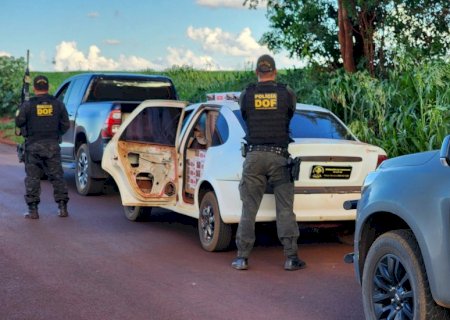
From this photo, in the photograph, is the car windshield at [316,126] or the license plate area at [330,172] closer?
the license plate area at [330,172]

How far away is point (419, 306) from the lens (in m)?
4.44

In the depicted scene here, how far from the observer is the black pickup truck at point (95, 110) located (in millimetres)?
12516

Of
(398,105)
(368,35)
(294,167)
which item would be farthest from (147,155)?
(368,35)

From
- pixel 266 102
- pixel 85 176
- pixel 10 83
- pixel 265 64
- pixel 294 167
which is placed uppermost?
pixel 265 64

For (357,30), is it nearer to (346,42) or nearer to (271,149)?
(346,42)

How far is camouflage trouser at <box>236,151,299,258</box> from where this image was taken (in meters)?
7.52

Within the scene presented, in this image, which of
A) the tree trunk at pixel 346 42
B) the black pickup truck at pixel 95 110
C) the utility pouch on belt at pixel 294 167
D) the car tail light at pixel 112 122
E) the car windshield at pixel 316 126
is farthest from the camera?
the tree trunk at pixel 346 42

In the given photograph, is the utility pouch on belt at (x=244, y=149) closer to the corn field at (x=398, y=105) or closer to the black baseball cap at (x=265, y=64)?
the black baseball cap at (x=265, y=64)

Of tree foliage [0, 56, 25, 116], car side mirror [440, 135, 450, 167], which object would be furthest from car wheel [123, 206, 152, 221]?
tree foliage [0, 56, 25, 116]

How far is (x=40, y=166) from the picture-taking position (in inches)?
434

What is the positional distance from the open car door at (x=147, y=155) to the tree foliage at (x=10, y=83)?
90.0 ft

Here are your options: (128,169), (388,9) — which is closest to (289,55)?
(388,9)

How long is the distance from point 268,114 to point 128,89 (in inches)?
285

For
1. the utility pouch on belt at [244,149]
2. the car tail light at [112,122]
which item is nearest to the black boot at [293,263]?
the utility pouch on belt at [244,149]
